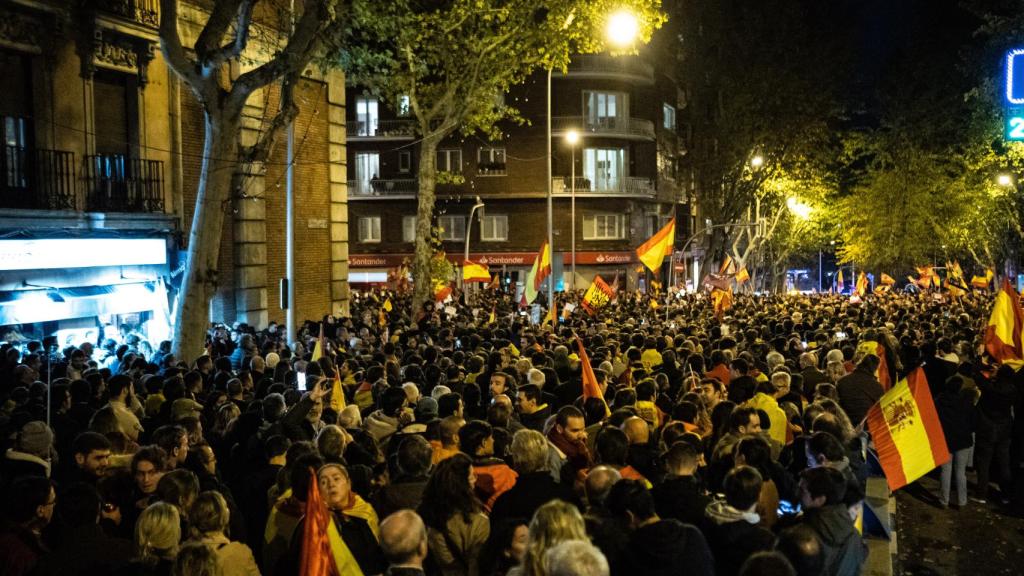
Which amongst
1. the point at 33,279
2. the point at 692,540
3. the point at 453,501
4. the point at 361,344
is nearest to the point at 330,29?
the point at 361,344

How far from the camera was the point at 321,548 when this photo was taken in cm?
469

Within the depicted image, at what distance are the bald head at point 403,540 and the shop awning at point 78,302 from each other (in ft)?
43.8

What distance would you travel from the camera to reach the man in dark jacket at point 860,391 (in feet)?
34.4

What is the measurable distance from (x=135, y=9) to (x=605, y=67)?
1278 inches

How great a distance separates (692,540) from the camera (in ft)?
15.1

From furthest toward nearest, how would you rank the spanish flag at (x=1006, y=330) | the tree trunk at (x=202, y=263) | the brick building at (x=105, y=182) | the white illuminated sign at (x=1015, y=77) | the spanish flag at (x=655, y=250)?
the spanish flag at (x=655, y=250) → the brick building at (x=105, y=182) → the tree trunk at (x=202, y=263) → the white illuminated sign at (x=1015, y=77) → the spanish flag at (x=1006, y=330)

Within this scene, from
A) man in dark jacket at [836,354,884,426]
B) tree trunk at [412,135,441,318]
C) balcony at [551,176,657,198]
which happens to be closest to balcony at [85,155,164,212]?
tree trunk at [412,135,441,318]

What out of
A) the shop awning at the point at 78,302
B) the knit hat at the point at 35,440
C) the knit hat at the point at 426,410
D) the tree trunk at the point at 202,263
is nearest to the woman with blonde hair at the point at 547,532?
the knit hat at the point at 426,410

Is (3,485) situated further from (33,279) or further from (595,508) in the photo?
(33,279)

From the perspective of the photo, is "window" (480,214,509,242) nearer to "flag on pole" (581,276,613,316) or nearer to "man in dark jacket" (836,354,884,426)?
"flag on pole" (581,276,613,316)

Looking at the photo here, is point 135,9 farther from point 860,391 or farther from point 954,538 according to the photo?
point 954,538

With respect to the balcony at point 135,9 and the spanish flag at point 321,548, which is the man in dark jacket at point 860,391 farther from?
the balcony at point 135,9

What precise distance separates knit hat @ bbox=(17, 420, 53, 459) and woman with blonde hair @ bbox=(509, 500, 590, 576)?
176 inches

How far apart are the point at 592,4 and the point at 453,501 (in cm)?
1826
